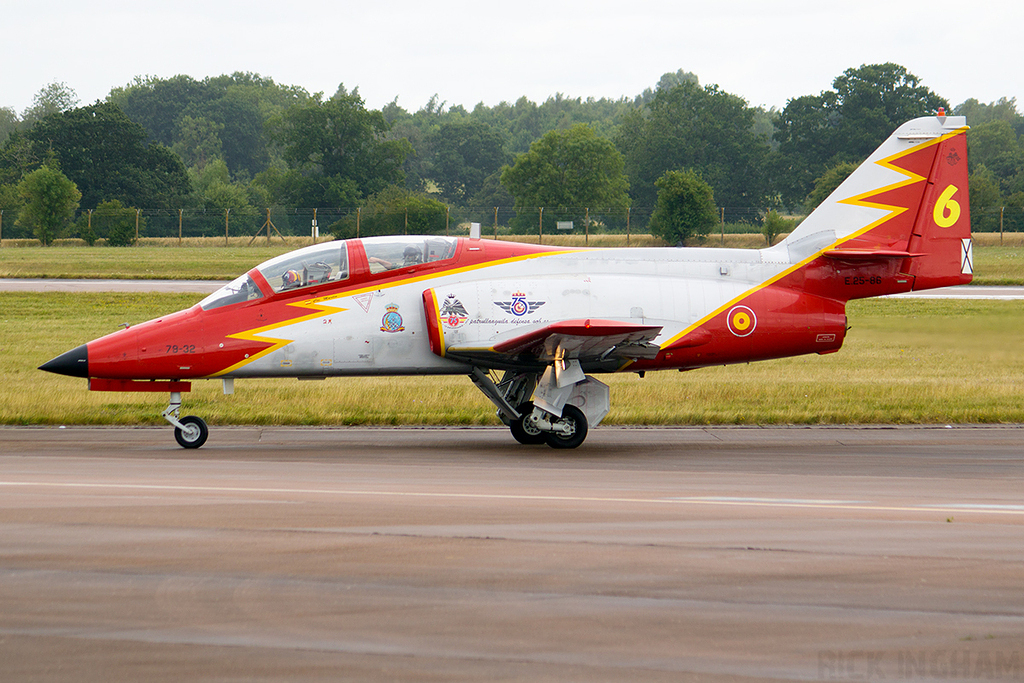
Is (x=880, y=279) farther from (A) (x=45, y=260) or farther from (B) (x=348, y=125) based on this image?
(B) (x=348, y=125)

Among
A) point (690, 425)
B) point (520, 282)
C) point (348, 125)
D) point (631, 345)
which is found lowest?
point (690, 425)

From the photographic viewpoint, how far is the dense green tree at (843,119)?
328 ft

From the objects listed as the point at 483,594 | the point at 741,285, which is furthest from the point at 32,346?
the point at 483,594

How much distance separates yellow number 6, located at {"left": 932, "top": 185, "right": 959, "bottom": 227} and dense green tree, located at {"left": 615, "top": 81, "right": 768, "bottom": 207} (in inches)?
3381

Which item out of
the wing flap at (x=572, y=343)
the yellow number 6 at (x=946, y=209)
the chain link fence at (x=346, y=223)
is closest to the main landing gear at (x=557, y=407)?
the wing flap at (x=572, y=343)

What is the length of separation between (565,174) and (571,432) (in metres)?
70.4

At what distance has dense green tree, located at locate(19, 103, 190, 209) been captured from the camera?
82.6 metres

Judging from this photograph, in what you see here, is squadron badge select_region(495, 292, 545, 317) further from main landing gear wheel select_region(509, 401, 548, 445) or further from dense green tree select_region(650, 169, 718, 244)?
dense green tree select_region(650, 169, 718, 244)

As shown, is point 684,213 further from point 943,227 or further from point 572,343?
point 572,343

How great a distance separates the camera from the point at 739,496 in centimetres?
899

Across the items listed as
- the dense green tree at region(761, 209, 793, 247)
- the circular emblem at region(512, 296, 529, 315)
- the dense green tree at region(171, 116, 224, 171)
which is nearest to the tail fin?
the circular emblem at region(512, 296, 529, 315)

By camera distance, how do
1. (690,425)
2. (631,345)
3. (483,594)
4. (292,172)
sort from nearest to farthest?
(483,594)
(631,345)
(690,425)
(292,172)

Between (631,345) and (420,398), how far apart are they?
5599 mm

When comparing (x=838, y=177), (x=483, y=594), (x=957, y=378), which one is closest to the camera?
(x=483, y=594)
